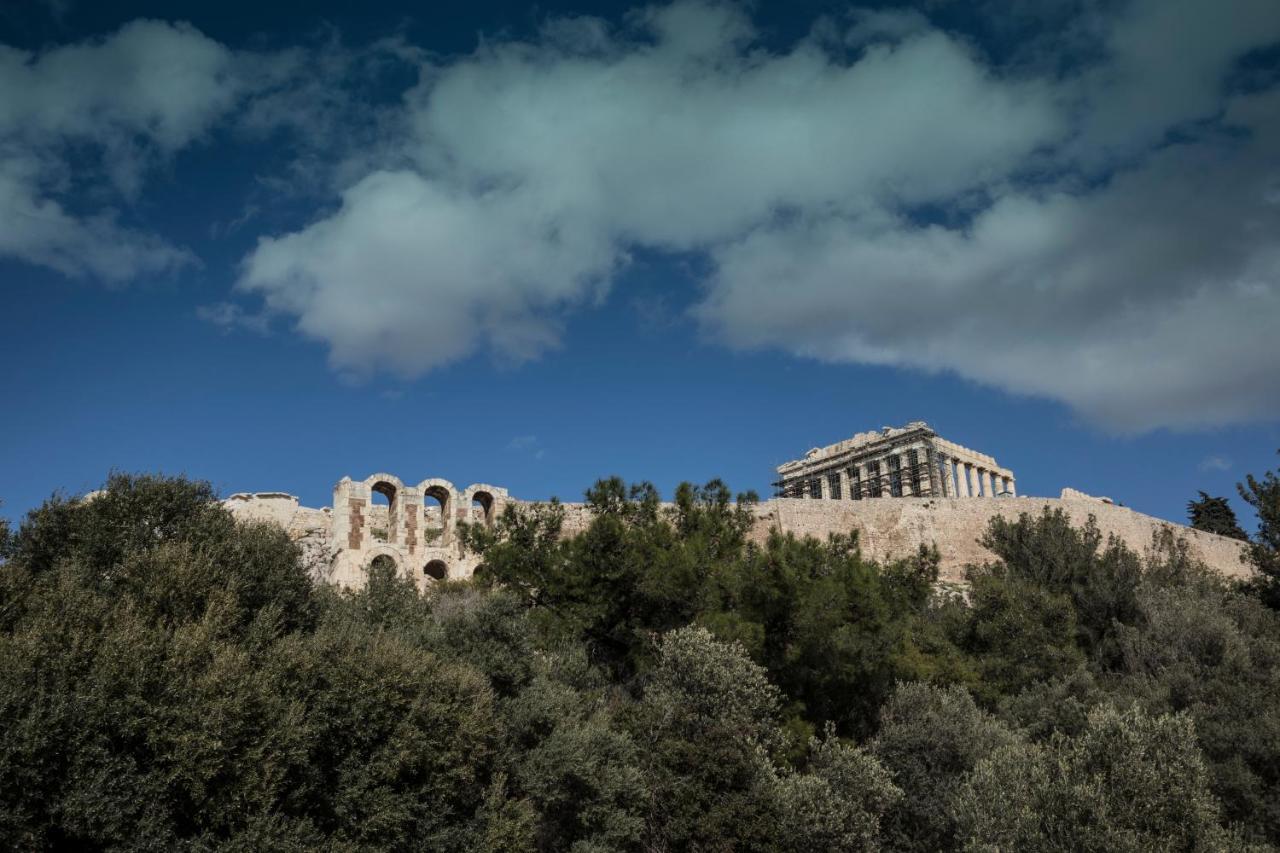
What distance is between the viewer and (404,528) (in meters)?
29.0

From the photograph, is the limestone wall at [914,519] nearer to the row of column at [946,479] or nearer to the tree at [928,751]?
the row of column at [946,479]

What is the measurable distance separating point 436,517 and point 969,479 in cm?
3347

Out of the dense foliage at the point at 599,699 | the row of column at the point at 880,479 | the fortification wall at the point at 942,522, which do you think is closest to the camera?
the dense foliage at the point at 599,699

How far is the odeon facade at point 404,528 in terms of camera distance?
28.1 metres

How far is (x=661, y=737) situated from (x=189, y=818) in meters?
8.73

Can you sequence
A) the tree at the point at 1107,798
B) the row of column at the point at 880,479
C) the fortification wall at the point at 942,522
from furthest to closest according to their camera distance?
the row of column at the point at 880,479
the fortification wall at the point at 942,522
the tree at the point at 1107,798

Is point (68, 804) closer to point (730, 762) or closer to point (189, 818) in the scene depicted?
point (189, 818)

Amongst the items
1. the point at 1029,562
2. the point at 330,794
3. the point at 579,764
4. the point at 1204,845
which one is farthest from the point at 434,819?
the point at 1029,562

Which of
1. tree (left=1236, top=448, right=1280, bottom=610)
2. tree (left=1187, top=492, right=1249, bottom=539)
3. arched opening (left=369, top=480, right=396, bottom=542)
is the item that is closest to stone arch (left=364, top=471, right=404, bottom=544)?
arched opening (left=369, top=480, right=396, bottom=542)

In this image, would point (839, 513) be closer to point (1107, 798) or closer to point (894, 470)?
point (894, 470)

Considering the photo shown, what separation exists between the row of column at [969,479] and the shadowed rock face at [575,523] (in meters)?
6.18

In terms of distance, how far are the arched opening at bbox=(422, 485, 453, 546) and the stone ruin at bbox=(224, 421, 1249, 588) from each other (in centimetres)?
4

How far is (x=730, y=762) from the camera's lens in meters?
17.8

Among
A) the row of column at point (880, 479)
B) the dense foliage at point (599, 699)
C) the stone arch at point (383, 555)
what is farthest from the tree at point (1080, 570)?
the stone arch at point (383, 555)
